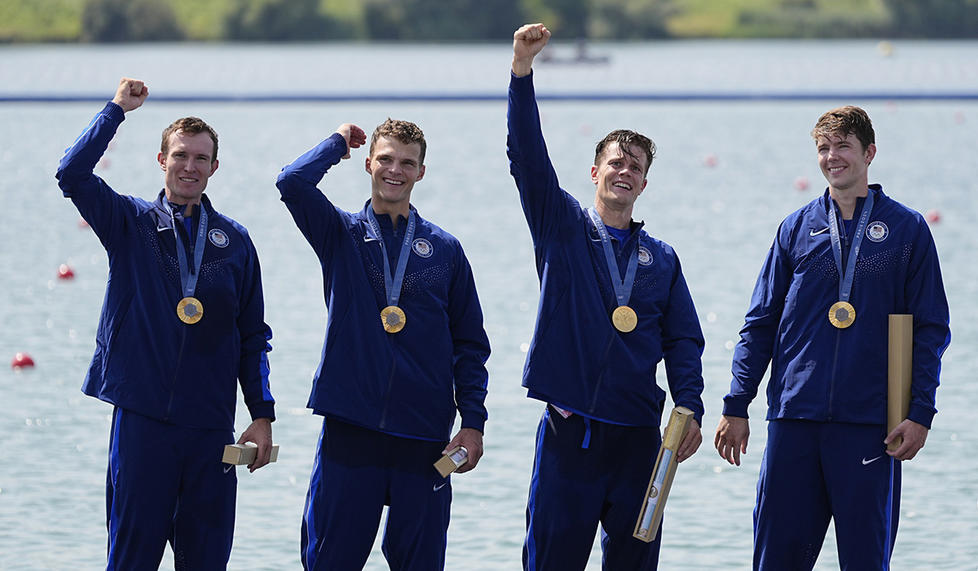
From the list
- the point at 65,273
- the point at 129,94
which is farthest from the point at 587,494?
the point at 65,273

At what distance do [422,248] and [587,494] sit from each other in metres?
0.98

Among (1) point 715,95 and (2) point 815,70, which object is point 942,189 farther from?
(2) point 815,70

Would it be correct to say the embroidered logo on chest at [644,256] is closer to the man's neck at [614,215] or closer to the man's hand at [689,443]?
the man's neck at [614,215]

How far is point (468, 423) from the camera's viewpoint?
17.1 ft

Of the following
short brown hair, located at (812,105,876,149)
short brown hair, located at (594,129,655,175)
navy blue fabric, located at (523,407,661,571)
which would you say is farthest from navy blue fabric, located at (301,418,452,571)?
short brown hair, located at (812,105,876,149)

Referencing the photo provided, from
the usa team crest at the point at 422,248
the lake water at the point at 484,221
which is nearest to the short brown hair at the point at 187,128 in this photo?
the usa team crest at the point at 422,248

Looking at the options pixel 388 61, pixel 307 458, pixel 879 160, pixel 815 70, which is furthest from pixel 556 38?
pixel 307 458

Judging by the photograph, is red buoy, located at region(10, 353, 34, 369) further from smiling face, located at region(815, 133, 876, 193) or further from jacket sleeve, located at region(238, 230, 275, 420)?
smiling face, located at region(815, 133, 876, 193)

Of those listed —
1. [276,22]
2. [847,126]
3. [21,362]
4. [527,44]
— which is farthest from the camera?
[276,22]

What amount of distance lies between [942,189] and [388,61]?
28.8m

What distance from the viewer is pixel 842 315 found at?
5.18m

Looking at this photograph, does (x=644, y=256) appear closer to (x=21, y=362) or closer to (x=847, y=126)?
(x=847, y=126)

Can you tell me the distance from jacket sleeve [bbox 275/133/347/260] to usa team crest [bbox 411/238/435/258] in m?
0.26

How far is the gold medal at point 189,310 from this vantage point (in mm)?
5152
